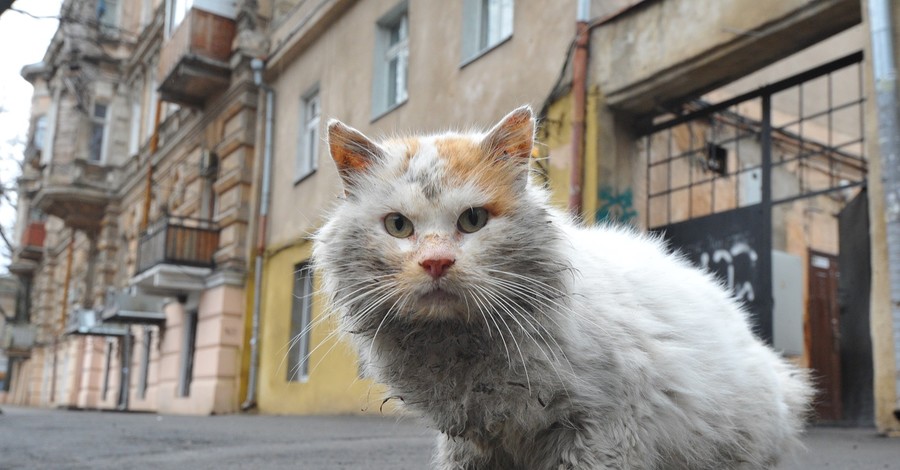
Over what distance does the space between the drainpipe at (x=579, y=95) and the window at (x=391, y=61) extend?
4.15m

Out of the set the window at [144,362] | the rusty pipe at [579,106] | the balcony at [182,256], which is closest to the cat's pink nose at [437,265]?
the rusty pipe at [579,106]

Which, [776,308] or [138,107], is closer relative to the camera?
[776,308]

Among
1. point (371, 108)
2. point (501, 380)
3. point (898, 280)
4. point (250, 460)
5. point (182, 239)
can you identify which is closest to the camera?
point (501, 380)

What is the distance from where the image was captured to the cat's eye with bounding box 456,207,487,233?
7.19ft

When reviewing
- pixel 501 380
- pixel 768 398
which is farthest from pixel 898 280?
pixel 501 380

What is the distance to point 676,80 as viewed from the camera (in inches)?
304

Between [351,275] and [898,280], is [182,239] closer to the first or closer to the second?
[898,280]

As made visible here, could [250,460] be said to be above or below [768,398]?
below

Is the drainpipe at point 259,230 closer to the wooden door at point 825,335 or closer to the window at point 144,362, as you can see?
the window at point 144,362

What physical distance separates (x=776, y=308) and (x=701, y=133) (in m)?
2.35

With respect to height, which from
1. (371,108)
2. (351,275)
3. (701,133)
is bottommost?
(351,275)

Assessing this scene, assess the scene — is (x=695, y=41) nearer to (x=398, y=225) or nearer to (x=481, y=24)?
(x=481, y=24)

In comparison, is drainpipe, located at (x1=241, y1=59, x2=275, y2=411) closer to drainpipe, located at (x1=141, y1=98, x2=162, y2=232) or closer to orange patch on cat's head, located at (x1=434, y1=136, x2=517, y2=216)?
drainpipe, located at (x1=141, y1=98, x2=162, y2=232)

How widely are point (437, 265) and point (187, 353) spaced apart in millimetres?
16585
